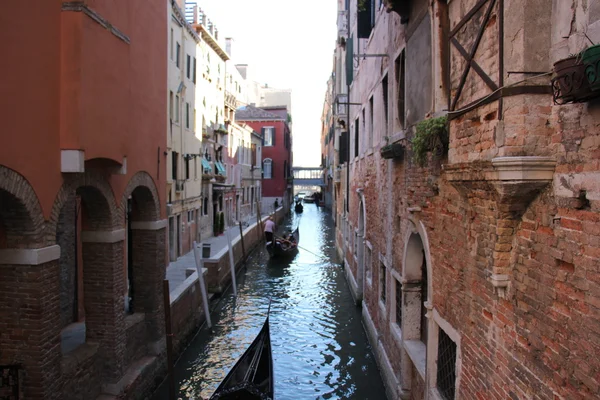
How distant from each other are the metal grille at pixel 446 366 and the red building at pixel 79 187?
3633 mm

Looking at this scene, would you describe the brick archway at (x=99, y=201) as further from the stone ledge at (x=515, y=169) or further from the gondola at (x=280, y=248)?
the gondola at (x=280, y=248)

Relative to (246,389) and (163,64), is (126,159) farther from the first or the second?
(246,389)

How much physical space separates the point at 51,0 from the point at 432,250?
4213 millimetres

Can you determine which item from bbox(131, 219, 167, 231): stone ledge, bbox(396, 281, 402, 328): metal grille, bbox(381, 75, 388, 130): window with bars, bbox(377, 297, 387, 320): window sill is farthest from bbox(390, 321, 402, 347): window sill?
bbox(131, 219, 167, 231): stone ledge

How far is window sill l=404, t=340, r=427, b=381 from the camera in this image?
5.24 metres

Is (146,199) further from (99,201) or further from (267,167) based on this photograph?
(267,167)

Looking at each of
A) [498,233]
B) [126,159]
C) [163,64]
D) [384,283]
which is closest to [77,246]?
[126,159]

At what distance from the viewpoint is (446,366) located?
4504 mm

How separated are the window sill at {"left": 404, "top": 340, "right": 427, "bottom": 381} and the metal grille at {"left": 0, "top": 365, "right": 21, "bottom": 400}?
3859 millimetres

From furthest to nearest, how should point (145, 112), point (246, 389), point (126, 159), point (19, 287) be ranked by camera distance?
point (145, 112)
point (126, 159)
point (246, 389)
point (19, 287)

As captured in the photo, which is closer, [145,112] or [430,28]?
[430,28]

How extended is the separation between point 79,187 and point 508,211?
4479 millimetres

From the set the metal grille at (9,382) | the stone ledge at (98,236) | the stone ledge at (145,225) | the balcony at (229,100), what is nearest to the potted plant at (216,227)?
the balcony at (229,100)

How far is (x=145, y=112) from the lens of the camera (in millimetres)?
7059
